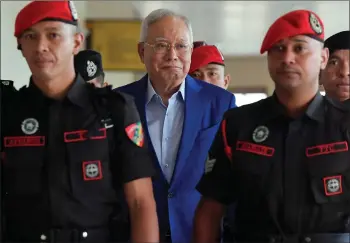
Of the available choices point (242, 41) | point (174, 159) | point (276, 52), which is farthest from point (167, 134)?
point (242, 41)

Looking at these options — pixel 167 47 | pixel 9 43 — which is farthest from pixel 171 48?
pixel 9 43

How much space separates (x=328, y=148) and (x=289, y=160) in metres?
0.08

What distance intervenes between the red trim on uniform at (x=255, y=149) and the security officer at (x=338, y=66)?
40 cm

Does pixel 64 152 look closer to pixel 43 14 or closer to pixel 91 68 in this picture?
pixel 43 14

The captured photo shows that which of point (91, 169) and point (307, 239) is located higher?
point (91, 169)

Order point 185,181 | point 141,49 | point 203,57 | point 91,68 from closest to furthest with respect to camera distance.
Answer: point 185,181
point 141,49
point 91,68
point 203,57

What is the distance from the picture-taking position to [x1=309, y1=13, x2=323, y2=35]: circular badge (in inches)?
41.9

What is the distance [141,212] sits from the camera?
1.04m

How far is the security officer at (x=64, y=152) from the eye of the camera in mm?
1024

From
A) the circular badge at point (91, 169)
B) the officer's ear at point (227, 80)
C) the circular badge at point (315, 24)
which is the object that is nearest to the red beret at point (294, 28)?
the circular badge at point (315, 24)

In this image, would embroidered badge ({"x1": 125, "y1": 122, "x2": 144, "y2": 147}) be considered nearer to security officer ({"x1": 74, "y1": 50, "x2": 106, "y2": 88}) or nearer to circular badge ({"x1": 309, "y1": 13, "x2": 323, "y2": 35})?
circular badge ({"x1": 309, "y1": 13, "x2": 323, "y2": 35})

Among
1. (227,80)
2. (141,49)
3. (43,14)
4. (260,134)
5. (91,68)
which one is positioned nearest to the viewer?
(43,14)

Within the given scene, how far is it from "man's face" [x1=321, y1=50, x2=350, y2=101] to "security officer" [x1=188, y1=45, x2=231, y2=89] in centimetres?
56

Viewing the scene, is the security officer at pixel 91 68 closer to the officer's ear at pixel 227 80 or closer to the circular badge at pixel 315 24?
the officer's ear at pixel 227 80
